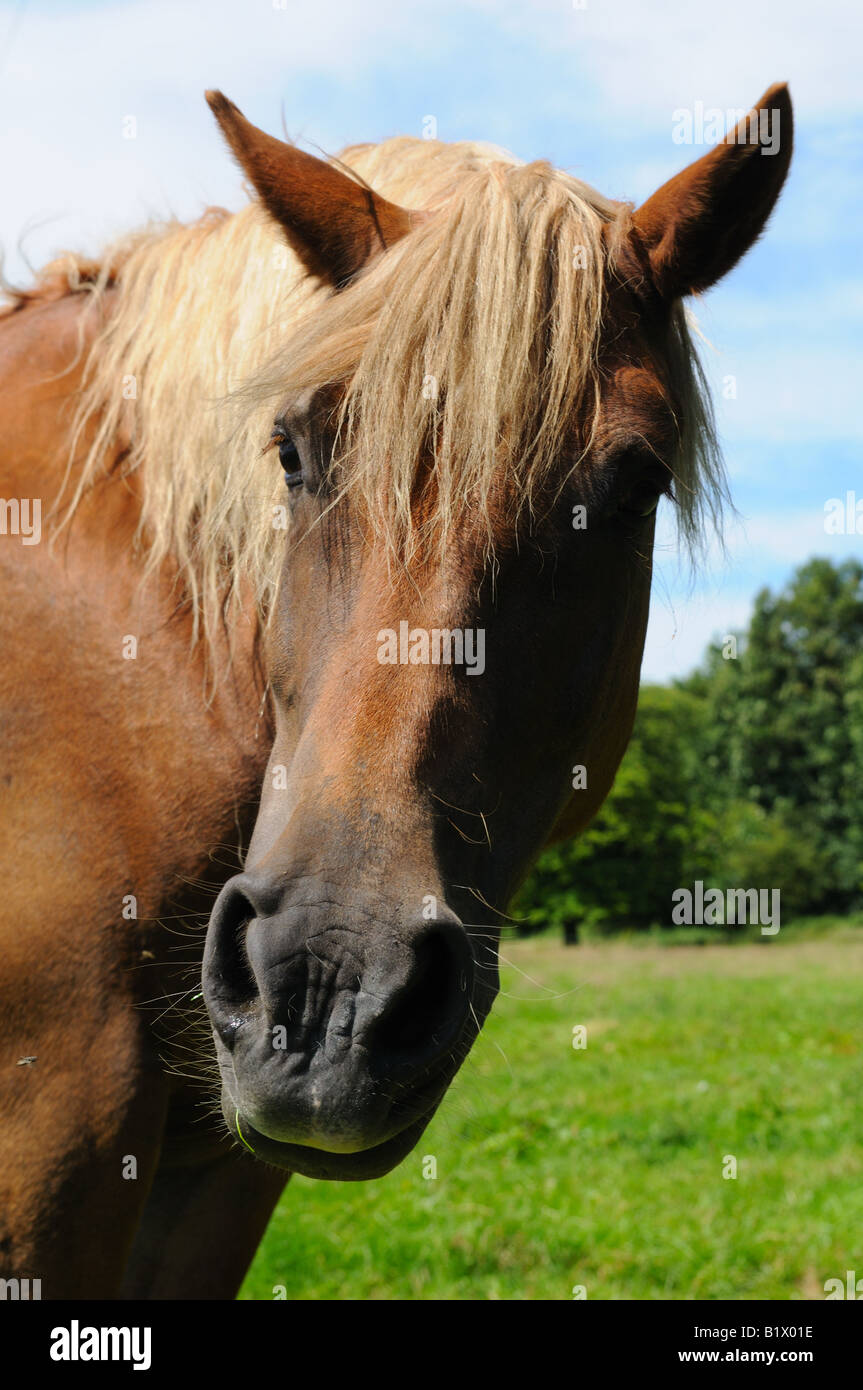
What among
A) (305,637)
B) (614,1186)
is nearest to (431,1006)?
(305,637)

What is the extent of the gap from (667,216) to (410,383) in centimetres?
73

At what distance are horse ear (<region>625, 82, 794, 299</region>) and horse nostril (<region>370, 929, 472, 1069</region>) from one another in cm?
147

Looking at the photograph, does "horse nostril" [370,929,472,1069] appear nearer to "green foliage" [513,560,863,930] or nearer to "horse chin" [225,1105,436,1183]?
"horse chin" [225,1105,436,1183]

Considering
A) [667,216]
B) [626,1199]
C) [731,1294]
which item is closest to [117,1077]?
[667,216]

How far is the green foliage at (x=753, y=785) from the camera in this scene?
35719 millimetres

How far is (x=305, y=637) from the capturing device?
2.16m

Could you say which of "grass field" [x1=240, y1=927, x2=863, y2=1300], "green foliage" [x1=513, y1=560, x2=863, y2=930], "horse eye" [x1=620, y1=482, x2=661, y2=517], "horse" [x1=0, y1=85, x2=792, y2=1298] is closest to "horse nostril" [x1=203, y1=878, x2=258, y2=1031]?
"horse" [x1=0, y1=85, x2=792, y2=1298]

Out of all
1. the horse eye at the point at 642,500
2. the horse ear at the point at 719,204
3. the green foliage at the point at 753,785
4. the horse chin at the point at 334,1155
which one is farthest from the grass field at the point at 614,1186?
the green foliage at the point at 753,785

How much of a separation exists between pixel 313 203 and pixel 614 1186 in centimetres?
612

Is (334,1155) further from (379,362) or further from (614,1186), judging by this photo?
(614,1186)

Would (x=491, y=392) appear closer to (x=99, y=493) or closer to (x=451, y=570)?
(x=451, y=570)

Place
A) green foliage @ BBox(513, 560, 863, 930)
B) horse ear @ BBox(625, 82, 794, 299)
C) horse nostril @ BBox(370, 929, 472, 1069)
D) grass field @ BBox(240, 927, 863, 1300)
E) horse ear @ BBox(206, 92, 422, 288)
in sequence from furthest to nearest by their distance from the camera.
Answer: green foliage @ BBox(513, 560, 863, 930), grass field @ BBox(240, 927, 863, 1300), horse ear @ BBox(206, 92, 422, 288), horse ear @ BBox(625, 82, 794, 299), horse nostril @ BBox(370, 929, 472, 1069)

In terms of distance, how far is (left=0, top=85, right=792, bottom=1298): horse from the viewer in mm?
1781

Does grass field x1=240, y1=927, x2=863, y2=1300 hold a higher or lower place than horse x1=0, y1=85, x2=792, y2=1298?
lower
